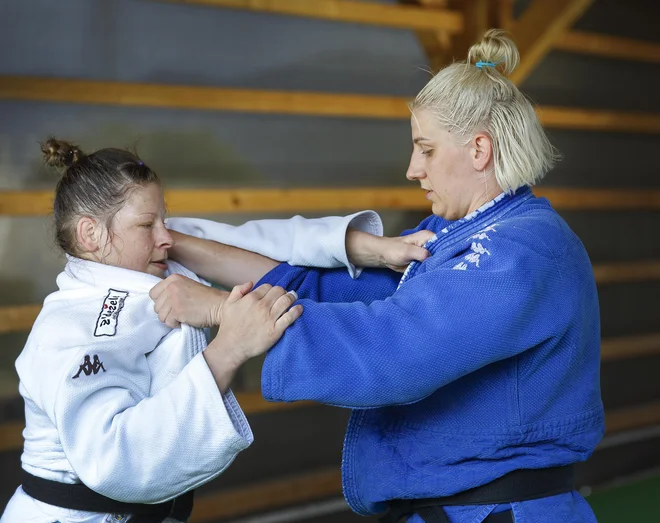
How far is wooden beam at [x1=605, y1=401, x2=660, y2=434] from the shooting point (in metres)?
5.24

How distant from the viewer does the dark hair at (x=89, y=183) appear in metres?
1.65

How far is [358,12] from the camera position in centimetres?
405

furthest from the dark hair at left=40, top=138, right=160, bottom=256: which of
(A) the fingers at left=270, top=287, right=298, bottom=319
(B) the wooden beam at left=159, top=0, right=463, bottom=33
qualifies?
(B) the wooden beam at left=159, top=0, right=463, bottom=33

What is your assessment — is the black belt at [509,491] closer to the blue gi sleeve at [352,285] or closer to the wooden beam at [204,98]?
the blue gi sleeve at [352,285]

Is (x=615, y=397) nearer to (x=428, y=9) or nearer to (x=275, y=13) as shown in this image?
→ (x=428, y=9)

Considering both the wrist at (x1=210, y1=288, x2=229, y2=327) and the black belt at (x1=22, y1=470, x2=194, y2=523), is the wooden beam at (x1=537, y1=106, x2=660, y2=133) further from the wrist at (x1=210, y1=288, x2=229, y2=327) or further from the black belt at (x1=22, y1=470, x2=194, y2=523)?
the black belt at (x1=22, y1=470, x2=194, y2=523)

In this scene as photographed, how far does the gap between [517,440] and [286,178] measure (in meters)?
2.84

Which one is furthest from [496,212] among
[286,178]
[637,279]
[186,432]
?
[637,279]

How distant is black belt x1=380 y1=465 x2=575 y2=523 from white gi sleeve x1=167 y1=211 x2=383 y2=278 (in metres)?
0.57

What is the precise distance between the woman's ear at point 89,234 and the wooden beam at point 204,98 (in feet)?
6.23

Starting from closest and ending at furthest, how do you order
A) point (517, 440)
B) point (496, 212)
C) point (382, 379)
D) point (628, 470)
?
point (382, 379)
point (517, 440)
point (496, 212)
point (628, 470)

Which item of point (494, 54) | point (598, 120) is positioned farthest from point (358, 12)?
point (494, 54)

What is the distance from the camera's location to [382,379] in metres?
1.34

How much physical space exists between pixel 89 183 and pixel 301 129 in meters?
2.59
